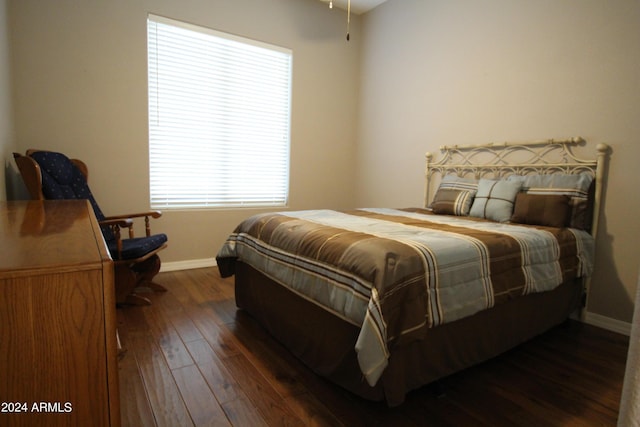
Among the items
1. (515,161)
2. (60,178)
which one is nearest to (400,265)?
(515,161)

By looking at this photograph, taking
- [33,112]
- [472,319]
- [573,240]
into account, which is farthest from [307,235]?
[33,112]

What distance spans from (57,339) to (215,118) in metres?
3.24

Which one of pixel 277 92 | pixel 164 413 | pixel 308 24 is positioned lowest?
pixel 164 413

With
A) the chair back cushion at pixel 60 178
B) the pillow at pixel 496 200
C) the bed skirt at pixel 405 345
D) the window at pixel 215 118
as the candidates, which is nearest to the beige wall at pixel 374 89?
the window at pixel 215 118

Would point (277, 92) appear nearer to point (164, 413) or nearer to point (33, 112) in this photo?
point (33, 112)

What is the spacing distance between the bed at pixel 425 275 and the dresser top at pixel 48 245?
94 centimetres

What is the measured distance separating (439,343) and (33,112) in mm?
3350

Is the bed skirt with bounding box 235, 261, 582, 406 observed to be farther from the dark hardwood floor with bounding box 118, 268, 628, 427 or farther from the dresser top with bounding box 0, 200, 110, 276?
the dresser top with bounding box 0, 200, 110, 276

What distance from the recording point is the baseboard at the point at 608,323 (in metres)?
2.36

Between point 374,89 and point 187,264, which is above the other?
point 374,89

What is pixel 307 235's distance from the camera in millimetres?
1851

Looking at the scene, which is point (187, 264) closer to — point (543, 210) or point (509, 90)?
point (543, 210)

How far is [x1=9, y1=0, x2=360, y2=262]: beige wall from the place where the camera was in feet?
8.87

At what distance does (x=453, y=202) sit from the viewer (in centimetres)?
296
